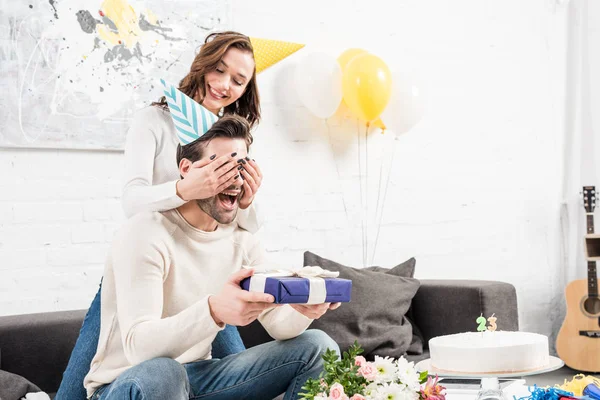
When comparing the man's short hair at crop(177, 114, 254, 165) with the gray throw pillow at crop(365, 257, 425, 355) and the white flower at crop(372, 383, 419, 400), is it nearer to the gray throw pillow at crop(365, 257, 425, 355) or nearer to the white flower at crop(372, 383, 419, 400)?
the white flower at crop(372, 383, 419, 400)

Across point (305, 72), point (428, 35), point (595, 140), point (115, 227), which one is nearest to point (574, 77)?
point (595, 140)

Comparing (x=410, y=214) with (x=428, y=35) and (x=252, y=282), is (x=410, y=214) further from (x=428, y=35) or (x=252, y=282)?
(x=252, y=282)

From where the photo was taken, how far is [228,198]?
1.90 metres

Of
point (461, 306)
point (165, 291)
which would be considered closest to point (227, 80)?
point (165, 291)

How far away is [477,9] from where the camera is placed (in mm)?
4234

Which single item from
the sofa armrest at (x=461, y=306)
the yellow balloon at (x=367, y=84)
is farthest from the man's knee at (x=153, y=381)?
the yellow balloon at (x=367, y=84)

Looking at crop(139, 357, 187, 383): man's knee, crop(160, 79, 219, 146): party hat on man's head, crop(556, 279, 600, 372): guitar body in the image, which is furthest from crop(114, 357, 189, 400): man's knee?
crop(556, 279, 600, 372): guitar body

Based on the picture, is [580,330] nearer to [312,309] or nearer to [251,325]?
[251,325]

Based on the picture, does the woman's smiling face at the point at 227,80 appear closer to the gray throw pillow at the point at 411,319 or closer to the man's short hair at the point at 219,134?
the man's short hair at the point at 219,134

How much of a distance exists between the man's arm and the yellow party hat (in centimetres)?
160

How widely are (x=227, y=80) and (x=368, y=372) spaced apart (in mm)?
1084

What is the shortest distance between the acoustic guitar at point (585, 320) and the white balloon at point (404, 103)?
1.35 meters

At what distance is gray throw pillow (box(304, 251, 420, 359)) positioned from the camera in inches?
112

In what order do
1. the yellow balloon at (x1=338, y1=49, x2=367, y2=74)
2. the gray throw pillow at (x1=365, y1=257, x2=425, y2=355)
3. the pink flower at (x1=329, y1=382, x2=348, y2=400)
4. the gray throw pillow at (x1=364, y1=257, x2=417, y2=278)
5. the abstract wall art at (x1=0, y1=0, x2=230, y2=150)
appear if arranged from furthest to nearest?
1. the yellow balloon at (x1=338, y1=49, x2=367, y2=74)
2. the gray throw pillow at (x1=364, y1=257, x2=417, y2=278)
3. the gray throw pillow at (x1=365, y1=257, x2=425, y2=355)
4. the abstract wall art at (x1=0, y1=0, x2=230, y2=150)
5. the pink flower at (x1=329, y1=382, x2=348, y2=400)
